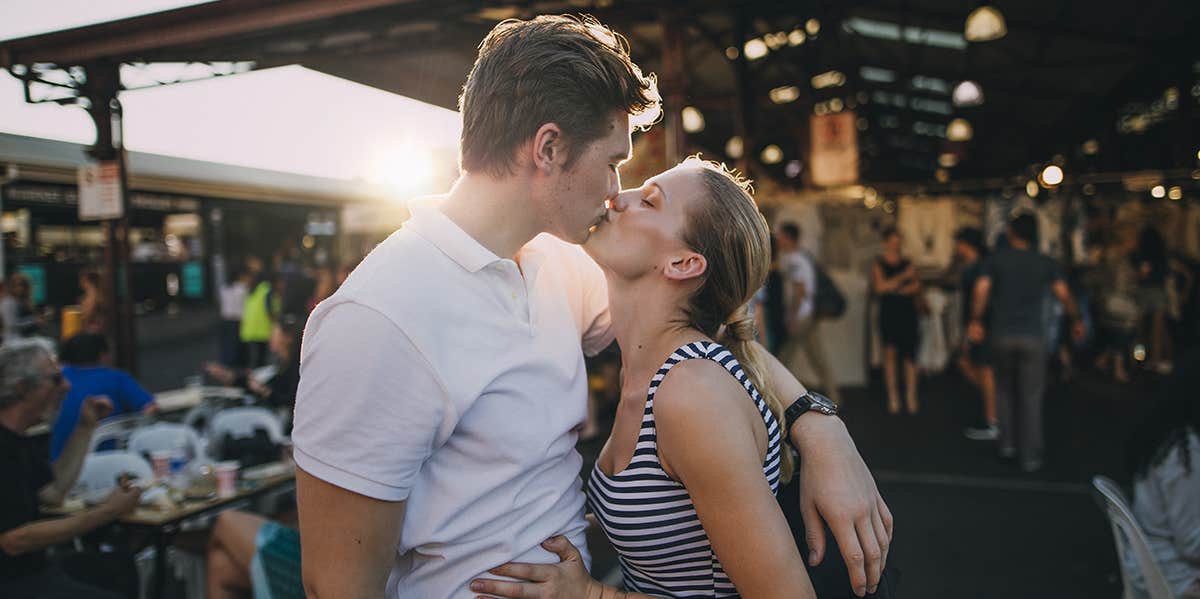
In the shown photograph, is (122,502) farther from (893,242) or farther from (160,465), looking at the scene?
A: (893,242)

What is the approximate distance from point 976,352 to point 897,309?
1.35 m

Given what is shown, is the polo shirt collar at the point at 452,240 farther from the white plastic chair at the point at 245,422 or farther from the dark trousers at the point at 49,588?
the white plastic chair at the point at 245,422

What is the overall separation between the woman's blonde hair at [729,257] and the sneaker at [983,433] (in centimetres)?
653

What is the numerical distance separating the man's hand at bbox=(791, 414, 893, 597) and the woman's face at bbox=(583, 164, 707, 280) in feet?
1.60

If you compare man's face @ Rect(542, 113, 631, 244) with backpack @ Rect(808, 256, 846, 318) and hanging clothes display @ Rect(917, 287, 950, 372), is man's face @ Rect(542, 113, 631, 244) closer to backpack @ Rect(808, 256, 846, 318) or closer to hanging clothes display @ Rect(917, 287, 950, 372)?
backpack @ Rect(808, 256, 846, 318)

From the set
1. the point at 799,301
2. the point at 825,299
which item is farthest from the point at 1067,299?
the point at 799,301

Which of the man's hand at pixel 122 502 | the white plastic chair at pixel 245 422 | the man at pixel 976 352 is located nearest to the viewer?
the man's hand at pixel 122 502

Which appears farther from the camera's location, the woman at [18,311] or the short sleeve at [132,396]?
the woman at [18,311]

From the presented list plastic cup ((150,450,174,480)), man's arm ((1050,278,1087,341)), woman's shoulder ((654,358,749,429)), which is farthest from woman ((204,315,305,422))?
man's arm ((1050,278,1087,341))

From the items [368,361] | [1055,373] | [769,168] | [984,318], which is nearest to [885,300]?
[984,318]

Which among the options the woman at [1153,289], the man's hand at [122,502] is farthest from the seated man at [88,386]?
the woman at [1153,289]

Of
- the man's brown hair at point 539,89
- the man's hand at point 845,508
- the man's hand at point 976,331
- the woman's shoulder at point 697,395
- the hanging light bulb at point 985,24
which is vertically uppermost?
the hanging light bulb at point 985,24

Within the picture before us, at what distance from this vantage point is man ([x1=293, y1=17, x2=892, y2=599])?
109 centimetres

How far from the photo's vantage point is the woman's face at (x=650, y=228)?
1.48 meters
